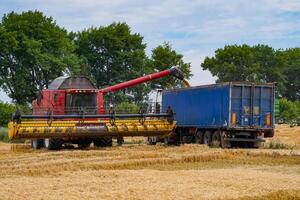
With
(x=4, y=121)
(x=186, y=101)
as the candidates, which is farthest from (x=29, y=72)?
(x=186, y=101)

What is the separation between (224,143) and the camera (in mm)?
31938

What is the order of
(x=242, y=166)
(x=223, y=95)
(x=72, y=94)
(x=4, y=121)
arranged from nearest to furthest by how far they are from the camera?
1. (x=242, y=166)
2. (x=72, y=94)
3. (x=223, y=95)
4. (x=4, y=121)

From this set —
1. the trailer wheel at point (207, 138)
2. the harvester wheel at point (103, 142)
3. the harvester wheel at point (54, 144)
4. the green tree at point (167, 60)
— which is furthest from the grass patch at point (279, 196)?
the green tree at point (167, 60)

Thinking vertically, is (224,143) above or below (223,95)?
below

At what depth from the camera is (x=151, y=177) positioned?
16.3 meters

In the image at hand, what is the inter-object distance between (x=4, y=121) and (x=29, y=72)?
15.4m

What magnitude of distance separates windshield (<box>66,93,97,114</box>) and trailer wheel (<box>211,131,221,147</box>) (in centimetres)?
616

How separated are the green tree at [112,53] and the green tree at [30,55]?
789 cm

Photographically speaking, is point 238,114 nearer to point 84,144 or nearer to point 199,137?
point 199,137

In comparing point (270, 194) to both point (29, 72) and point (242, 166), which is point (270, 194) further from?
point (29, 72)

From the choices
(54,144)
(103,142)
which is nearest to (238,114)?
(103,142)

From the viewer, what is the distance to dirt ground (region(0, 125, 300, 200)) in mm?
13391

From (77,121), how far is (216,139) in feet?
26.1

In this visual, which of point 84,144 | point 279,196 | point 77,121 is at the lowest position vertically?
point 279,196
